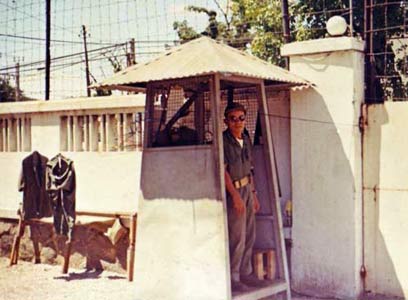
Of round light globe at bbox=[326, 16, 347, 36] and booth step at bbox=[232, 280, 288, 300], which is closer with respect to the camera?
booth step at bbox=[232, 280, 288, 300]

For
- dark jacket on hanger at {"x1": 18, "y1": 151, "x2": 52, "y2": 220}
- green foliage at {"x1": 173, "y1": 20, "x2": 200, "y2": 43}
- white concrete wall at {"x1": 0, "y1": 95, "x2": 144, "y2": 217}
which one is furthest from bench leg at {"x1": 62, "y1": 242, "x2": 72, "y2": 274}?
green foliage at {"x1": 173, "y1": 20, "x2": 200, "y2": 43}

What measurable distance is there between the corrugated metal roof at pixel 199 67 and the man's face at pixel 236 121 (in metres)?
0.44

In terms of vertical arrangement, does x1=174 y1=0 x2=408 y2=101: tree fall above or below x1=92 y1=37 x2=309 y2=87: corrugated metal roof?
above

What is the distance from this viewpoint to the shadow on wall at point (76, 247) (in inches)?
308

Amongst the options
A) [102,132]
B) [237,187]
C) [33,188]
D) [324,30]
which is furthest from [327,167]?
[324,30]

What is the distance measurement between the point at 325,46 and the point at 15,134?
519cm

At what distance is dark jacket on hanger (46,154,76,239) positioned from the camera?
7887 millimetres

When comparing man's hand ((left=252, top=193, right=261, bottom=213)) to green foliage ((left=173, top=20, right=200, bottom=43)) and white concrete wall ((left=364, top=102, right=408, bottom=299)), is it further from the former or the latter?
green foliage ((left=173, top=20, right=200, bottom=43))

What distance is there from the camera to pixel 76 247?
8258 mm

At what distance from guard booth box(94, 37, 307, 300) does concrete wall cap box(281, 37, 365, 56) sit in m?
0.35

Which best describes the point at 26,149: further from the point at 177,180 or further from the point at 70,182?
the point at 177,180

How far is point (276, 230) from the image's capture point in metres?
6.29

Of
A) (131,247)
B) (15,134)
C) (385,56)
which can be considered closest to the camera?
(131,247)

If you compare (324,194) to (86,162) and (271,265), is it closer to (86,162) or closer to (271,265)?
(271,265)
